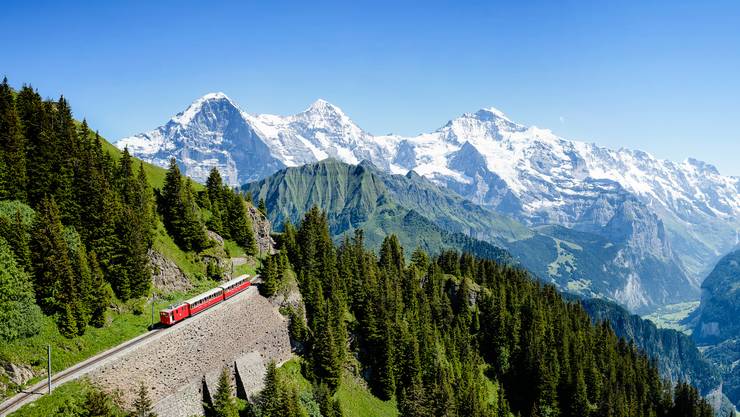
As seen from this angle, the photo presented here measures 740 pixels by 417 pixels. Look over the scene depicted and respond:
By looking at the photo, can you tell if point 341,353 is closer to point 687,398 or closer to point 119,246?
point 119,246

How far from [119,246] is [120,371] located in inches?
901

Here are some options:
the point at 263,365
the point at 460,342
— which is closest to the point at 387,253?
the point at 460,342

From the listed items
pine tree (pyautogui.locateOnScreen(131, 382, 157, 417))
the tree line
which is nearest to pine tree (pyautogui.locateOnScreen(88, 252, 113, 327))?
pine tree (pyautogui.locateOnScreen(131, 382, 157, 417))

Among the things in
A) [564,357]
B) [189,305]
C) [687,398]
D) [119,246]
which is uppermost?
[119,246]

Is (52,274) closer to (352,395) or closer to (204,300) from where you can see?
(204,300)

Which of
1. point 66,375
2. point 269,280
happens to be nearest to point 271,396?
point 269,280

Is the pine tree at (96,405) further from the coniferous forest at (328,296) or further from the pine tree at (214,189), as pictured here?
the pine tree at (214,189)

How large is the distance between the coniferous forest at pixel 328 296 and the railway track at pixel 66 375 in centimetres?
563

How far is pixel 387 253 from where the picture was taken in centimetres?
14988

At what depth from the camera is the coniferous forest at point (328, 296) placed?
66250mm

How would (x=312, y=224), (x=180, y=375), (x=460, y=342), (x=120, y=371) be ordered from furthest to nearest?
(x=460, y=342)
(x=312, y=224)
(x=180, y=375)
(x=120, y=371)

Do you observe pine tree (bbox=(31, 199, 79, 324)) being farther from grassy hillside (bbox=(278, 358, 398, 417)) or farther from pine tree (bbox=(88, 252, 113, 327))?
grassy hillside (bbox=(278, 358, 398, 417))

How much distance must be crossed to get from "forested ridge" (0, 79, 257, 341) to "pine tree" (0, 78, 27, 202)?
0.12 m

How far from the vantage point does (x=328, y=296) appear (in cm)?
10900
